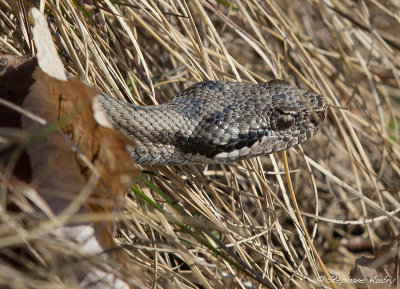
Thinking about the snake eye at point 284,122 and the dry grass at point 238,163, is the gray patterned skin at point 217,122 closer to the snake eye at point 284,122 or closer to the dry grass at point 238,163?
the snake eye at point 284,122

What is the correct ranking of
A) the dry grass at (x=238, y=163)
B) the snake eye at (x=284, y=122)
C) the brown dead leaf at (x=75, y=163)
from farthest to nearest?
the snake eye at (x=284, y=122) < the dry grass at (x=238, y=163) < the brown dead leaf at (x=75, y=163)

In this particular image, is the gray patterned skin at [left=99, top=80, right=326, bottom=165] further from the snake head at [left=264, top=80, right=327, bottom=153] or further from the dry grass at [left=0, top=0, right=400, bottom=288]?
the dry grass at [left=0, top=0, right=400, bottom=288]

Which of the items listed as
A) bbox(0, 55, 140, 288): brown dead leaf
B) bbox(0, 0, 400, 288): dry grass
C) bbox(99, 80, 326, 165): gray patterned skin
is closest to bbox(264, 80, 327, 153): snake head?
bbox(99, 80, 326, 165): gray patterned skin

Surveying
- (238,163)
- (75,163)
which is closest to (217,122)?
(238,163)

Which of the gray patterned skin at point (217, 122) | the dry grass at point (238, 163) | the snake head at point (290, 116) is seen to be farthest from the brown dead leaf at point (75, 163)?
the snake head at point (290, 116)

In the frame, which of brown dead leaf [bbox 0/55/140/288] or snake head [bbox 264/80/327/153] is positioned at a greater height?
brown dead leaf [bbox 0/55/140/288]

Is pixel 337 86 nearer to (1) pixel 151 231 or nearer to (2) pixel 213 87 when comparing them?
(2) pixel 213 87
